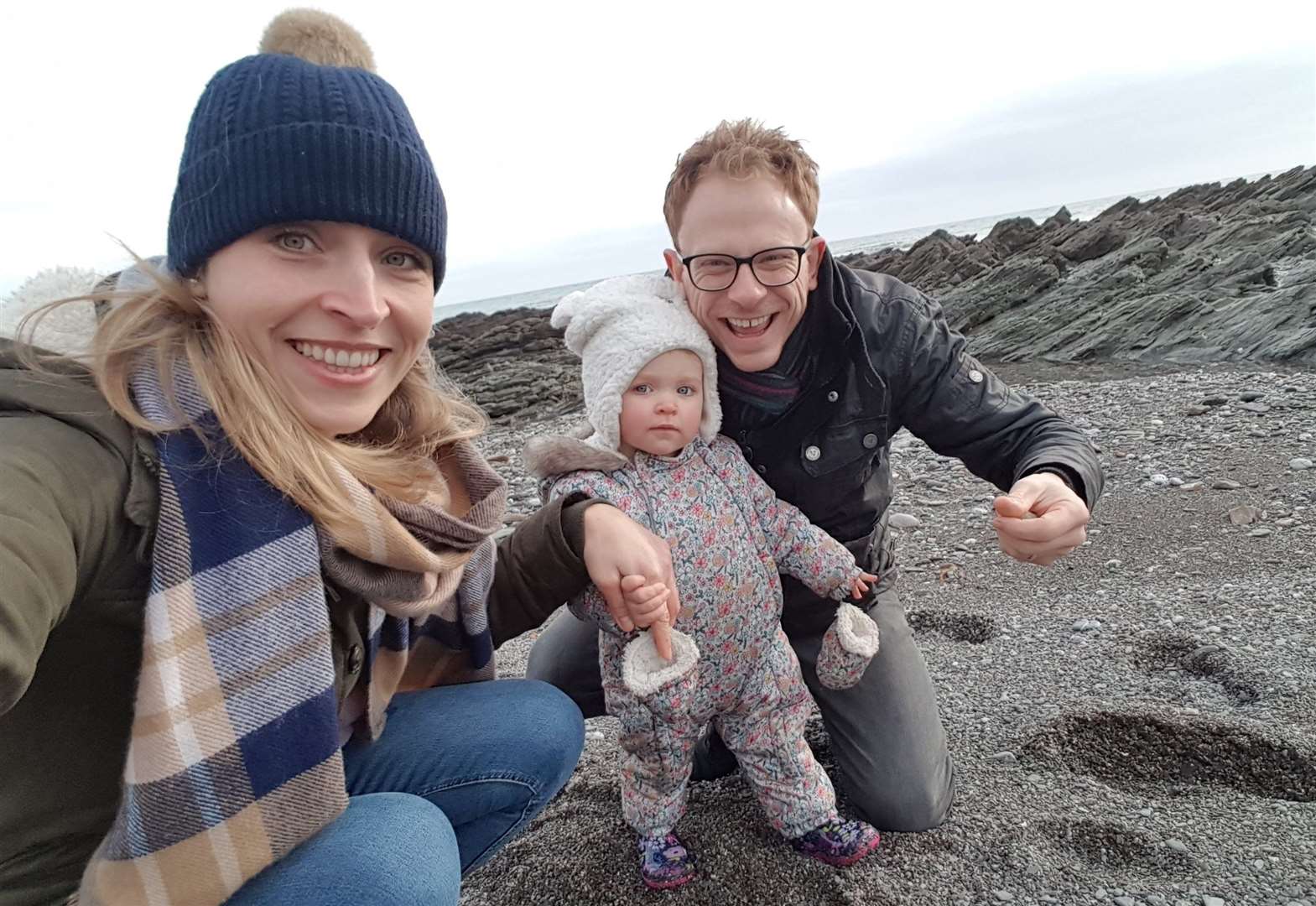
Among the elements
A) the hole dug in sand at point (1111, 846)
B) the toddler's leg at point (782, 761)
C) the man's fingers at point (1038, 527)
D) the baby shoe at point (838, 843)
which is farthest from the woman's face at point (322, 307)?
the hole dug in sand at point (1111, 846)

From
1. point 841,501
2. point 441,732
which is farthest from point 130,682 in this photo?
point 841,501

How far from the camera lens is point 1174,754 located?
2809 mm

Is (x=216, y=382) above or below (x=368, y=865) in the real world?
above

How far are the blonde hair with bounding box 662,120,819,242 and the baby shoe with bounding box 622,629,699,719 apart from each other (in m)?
1.48

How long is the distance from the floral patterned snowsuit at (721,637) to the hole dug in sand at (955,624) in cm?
164

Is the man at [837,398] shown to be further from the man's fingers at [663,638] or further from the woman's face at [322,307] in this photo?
the woman's face at [322,307]

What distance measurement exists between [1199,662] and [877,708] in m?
1.48

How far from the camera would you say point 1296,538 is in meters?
4.54

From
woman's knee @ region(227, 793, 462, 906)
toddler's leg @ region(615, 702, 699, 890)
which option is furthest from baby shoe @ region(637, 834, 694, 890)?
woman's knee @ region(227, 793, 462, 906)

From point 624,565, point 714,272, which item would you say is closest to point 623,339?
point 714,272

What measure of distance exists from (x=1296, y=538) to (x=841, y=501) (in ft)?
10.8

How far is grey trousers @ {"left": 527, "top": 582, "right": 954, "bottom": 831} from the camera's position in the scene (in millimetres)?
2738

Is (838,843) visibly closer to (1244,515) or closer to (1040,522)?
(1040,522)

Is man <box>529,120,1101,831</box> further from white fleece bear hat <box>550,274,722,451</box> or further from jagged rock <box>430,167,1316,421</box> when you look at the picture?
jagged rock <box>430,167,1316,421</box>
